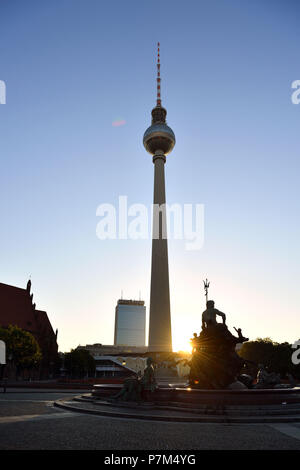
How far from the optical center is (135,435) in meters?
10.3

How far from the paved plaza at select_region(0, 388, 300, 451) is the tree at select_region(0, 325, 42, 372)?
157 feet

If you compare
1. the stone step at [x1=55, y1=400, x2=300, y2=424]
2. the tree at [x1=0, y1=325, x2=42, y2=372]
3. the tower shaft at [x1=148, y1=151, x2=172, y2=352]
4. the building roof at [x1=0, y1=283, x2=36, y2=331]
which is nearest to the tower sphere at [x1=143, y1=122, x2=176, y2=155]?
the tower shaft at [x1=148, y1=151, x2=172, y2=352]

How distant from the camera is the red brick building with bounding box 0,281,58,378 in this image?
81500mm

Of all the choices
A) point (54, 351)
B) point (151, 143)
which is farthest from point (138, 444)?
point (151, 143)

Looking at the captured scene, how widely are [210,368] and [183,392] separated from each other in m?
4.14

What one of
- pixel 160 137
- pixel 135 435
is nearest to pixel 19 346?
pixel 135 435

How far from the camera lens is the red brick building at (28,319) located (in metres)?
81.5

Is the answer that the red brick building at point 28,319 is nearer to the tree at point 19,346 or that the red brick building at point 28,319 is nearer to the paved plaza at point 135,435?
the tree at point 19,346

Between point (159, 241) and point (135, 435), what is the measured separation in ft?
351

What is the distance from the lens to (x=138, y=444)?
29.9 ft

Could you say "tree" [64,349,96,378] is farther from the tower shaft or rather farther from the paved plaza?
the paved plaza

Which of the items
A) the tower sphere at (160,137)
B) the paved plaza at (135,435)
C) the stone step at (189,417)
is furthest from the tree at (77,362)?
the tower sphere at (160,137)

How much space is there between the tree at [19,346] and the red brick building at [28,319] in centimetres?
2145
